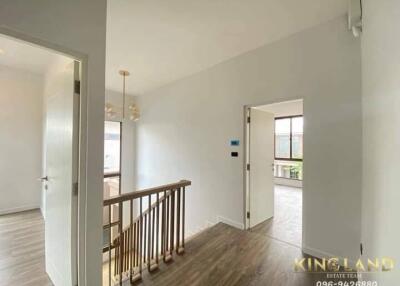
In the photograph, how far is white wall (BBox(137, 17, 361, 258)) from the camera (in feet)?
6.93

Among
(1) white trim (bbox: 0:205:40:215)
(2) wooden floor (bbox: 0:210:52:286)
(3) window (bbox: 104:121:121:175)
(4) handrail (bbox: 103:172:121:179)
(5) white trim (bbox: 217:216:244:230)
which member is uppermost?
(3) window (bbox: 104:121:121:175)

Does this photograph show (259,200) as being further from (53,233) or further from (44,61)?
(44,61)

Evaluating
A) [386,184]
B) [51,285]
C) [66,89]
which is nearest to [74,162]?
[66,89]

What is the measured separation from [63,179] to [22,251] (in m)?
1.75

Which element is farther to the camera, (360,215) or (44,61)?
(44,61)

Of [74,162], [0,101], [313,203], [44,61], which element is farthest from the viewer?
[0,101]

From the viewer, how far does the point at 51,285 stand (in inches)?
77.5

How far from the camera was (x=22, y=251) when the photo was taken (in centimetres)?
253

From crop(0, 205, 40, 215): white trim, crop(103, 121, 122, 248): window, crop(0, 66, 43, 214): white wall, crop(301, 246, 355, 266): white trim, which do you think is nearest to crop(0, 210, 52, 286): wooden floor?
crop(0, 205, 40, 215): white trim

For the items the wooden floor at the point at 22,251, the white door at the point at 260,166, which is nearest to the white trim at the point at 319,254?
the white door at the point at 260,166

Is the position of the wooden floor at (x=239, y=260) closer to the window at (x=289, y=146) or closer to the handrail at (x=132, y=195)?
the handrail at (x=132, y=195)

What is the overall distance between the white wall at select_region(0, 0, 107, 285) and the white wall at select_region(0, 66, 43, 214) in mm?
3640

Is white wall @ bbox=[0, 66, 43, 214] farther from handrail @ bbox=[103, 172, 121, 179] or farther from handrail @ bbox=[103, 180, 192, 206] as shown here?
handrail @ bbox=[103, 180, 192, 206]

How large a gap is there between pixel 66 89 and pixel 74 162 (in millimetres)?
715
